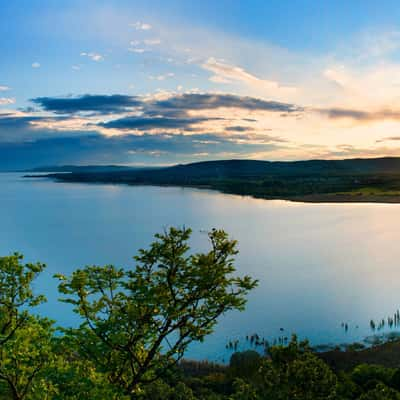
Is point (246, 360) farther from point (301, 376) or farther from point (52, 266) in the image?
point (52, 266)

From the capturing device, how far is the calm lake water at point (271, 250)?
31.2 metres

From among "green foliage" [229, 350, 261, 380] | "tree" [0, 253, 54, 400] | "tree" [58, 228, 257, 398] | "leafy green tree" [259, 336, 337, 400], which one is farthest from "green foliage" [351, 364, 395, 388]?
"tree" [0, 253, 54, 400]

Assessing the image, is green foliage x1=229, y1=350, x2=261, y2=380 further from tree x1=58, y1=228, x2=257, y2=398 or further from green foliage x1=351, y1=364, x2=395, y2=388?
tree x1=58, y1=228, x2=257, y2=398

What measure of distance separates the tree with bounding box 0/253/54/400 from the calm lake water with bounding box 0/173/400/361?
17.9m

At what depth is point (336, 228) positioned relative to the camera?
70438 mm

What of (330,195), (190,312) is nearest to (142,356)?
(190,312)

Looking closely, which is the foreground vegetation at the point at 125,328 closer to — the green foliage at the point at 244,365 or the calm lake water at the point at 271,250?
the green foliage at the point at 244,365

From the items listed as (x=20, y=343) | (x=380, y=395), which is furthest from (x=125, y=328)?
(x=380, y=395)

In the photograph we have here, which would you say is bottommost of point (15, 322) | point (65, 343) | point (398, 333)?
point (398, 333)

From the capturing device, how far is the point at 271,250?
54.3 metres

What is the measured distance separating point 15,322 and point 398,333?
27056mm

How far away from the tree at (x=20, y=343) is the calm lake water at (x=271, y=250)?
17867mm

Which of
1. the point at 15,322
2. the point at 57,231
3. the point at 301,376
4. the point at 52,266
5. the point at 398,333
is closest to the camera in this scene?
the point at 15,322

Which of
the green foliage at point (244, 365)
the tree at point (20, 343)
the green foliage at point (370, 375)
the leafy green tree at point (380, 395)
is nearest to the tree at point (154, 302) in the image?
the tree at point (20, 343)
